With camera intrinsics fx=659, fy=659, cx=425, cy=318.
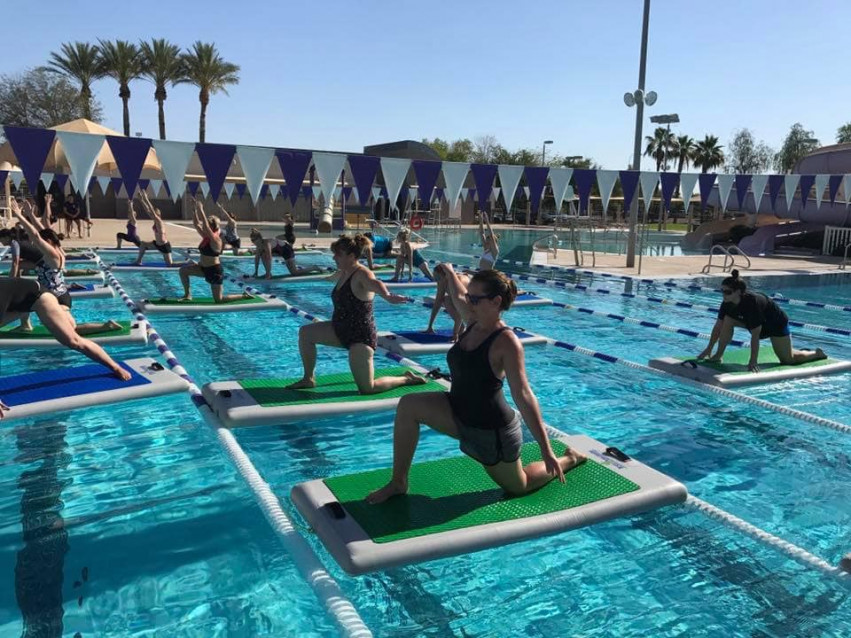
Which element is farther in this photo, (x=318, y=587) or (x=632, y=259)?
(x=632, y=259)

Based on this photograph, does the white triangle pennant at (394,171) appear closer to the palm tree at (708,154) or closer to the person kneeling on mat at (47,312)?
the person kneeling on mat at (47,312)

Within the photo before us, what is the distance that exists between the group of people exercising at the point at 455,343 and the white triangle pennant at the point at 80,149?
170 cm

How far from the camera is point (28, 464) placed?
202 inches

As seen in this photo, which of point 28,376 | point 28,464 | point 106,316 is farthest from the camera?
point 106,316

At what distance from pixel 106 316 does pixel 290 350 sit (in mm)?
4249

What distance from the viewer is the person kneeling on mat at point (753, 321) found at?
23.8 feet

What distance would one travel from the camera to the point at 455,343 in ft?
13.5

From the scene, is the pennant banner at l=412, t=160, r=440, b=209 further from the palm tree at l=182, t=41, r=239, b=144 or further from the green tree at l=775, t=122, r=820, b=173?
the green tree at l=775, t=122, r=820, b=173

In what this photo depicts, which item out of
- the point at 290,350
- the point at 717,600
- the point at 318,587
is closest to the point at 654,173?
the point at 290,350


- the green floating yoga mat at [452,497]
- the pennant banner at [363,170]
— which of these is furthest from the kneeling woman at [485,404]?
the pennant banner at [363,170]

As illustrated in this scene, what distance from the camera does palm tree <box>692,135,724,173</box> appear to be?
64562mm

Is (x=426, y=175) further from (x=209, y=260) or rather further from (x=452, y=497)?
(x=452, y=497)

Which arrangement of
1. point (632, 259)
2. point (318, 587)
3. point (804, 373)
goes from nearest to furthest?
point (318, 587)
point (804, 373)
point (632, 259)

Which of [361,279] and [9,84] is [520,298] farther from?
[9,84]
